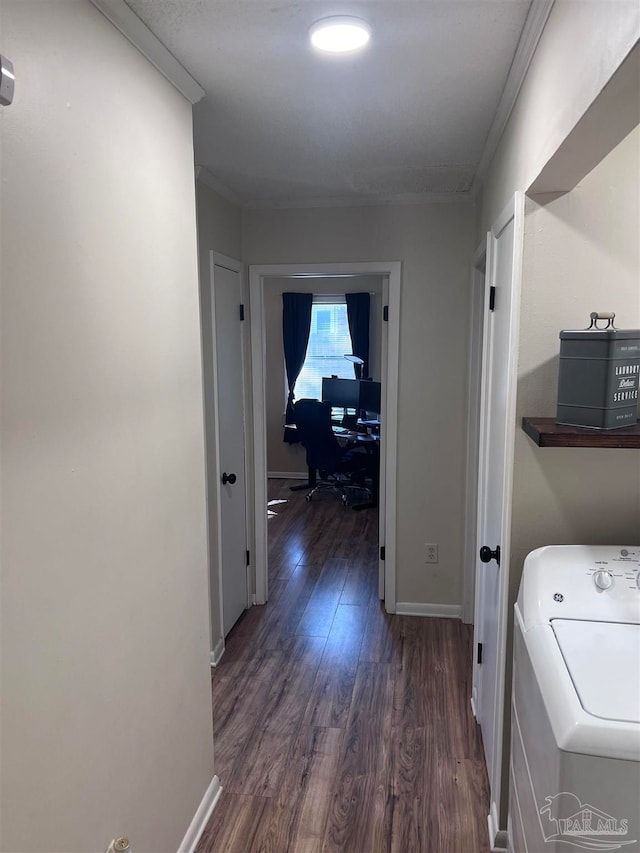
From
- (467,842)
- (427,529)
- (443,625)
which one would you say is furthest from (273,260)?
(467,842)

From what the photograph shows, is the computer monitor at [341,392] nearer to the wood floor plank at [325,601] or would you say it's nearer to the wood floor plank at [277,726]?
the wood floor plank at [325,601]

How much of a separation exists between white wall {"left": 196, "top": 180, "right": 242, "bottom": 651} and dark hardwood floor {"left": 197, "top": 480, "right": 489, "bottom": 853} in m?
0.45

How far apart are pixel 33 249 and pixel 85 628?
784mm

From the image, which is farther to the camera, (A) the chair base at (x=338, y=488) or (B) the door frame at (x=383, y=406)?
(A) the chair base at (x=338, y=488)

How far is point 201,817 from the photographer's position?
6.48 feet

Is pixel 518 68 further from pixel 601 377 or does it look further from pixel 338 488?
pixel 338 488

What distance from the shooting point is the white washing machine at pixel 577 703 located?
1.00 m

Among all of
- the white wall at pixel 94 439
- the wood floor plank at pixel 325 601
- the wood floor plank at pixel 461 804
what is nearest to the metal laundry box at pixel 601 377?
the white wall at pixel 94 439

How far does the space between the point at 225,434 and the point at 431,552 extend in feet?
4.64

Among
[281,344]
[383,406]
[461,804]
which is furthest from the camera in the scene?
[281,344]

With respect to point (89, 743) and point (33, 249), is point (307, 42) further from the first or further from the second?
point (89, 743)

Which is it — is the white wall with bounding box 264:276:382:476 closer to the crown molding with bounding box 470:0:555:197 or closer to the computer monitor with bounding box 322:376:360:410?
the computer monitor with bounding box 322:376:360:410

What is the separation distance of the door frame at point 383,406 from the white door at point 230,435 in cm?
11

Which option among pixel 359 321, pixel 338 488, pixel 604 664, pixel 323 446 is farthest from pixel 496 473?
pixel 359 321
